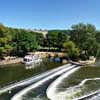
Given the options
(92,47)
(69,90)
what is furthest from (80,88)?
(92,47)

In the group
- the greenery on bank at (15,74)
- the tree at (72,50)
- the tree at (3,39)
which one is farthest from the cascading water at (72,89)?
the tree at (3,39)

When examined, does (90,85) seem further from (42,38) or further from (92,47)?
(42,38)

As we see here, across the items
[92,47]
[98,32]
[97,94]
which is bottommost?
[97,94]

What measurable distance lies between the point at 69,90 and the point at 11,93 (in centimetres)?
753

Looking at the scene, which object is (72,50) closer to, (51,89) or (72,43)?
(72,43)

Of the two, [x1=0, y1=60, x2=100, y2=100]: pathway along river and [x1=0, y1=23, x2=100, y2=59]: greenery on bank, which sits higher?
[x1=0, y1=23, x2=100, y2=59]: greenery on bank

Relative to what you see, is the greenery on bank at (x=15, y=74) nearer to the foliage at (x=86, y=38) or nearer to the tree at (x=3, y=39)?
the tree at (x=3, y=39)

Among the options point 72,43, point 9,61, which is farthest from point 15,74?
point 72,43

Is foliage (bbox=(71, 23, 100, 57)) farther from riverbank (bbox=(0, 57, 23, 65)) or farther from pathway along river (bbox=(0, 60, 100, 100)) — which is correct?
pathway along river (bbox=(0, 60, 100, 100))

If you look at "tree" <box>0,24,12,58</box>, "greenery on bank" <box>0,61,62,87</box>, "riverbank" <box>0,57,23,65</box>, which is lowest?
"greenery on bank" <box>0,61,62,87</box>

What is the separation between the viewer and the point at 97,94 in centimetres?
2227

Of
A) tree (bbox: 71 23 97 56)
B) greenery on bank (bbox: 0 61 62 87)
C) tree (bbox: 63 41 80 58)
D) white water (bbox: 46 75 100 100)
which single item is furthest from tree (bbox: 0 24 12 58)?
white water (bbox: 46 75 100 100)

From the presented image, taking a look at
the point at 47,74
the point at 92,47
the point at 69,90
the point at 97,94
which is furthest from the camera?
the point at 92,47

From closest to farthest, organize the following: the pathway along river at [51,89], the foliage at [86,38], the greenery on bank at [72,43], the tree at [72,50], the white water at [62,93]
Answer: the white water at [62,93]
the pathway along river at [51,89]
the greenery on bank at [72,43]
the foliage at [86,38]
the tree at [72,50]
